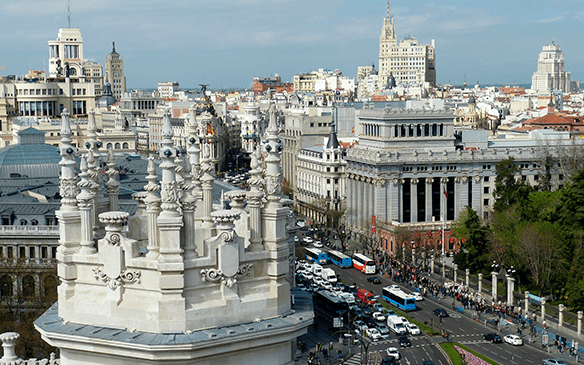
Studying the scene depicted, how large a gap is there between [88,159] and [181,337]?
18.9 feet

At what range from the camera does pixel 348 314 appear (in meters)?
73.2

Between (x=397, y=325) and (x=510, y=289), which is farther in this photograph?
(x=510, y=289)

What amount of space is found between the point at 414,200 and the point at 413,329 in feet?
152

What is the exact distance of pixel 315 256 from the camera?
4144 inches

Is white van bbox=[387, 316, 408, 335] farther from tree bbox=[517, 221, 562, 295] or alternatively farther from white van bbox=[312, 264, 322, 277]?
white van bbox=[312, 264, 322, 277]

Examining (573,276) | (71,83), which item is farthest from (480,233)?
(71,83)

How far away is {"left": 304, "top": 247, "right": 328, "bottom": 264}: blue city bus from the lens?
10450 centimetres

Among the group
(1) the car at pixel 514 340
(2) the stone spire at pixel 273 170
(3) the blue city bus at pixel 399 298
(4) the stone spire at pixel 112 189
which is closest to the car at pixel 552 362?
(1) the car at pixel 514 340

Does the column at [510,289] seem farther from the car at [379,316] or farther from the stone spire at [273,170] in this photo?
the stone spire at [273,170]

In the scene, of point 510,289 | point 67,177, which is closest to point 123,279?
point 67,177

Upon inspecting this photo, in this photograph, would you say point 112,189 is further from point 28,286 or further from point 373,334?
point 28,286

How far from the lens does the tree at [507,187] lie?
104 m

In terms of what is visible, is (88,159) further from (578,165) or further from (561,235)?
(578,165)

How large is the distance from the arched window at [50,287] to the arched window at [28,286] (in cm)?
239
